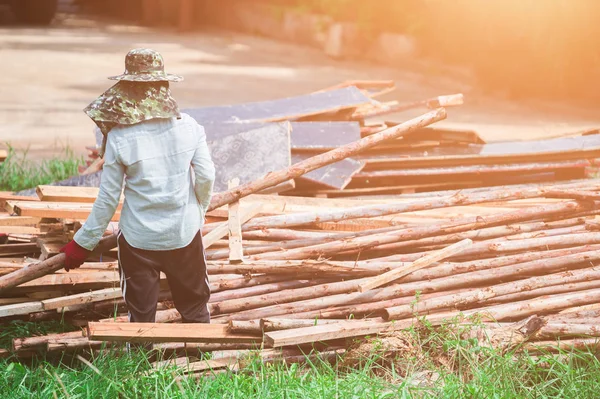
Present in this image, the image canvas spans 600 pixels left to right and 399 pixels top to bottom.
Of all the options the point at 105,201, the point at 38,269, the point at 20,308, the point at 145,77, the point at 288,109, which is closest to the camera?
the point at 145,77

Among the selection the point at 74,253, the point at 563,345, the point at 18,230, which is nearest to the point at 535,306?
the point at 563,345

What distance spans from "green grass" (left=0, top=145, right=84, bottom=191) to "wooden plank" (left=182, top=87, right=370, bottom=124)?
5.11 ft

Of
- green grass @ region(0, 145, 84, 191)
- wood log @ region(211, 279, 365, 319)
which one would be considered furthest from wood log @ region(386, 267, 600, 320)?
green grass @ region(0, 145, 84, 191)

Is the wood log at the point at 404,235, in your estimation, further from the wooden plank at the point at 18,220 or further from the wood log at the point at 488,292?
the wooden plank at the point at 18,220

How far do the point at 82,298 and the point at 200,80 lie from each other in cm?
1125

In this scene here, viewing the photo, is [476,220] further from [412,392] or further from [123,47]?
[123,47]

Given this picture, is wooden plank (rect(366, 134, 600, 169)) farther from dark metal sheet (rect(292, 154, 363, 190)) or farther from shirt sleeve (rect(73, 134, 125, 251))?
shirt sleeve (rect(73, 134, 125, 251))

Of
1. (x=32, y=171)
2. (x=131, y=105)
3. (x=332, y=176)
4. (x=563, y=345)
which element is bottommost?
(x=32, y=171)

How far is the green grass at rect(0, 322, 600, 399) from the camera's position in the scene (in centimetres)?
404

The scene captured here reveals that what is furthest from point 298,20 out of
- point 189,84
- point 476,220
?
point 476,220

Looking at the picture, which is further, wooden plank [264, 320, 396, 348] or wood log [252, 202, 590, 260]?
wood log [252, 202, 590, 260]

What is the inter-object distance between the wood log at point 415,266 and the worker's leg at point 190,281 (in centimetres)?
90

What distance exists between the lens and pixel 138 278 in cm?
441

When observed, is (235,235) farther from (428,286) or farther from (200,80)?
(200,80)
